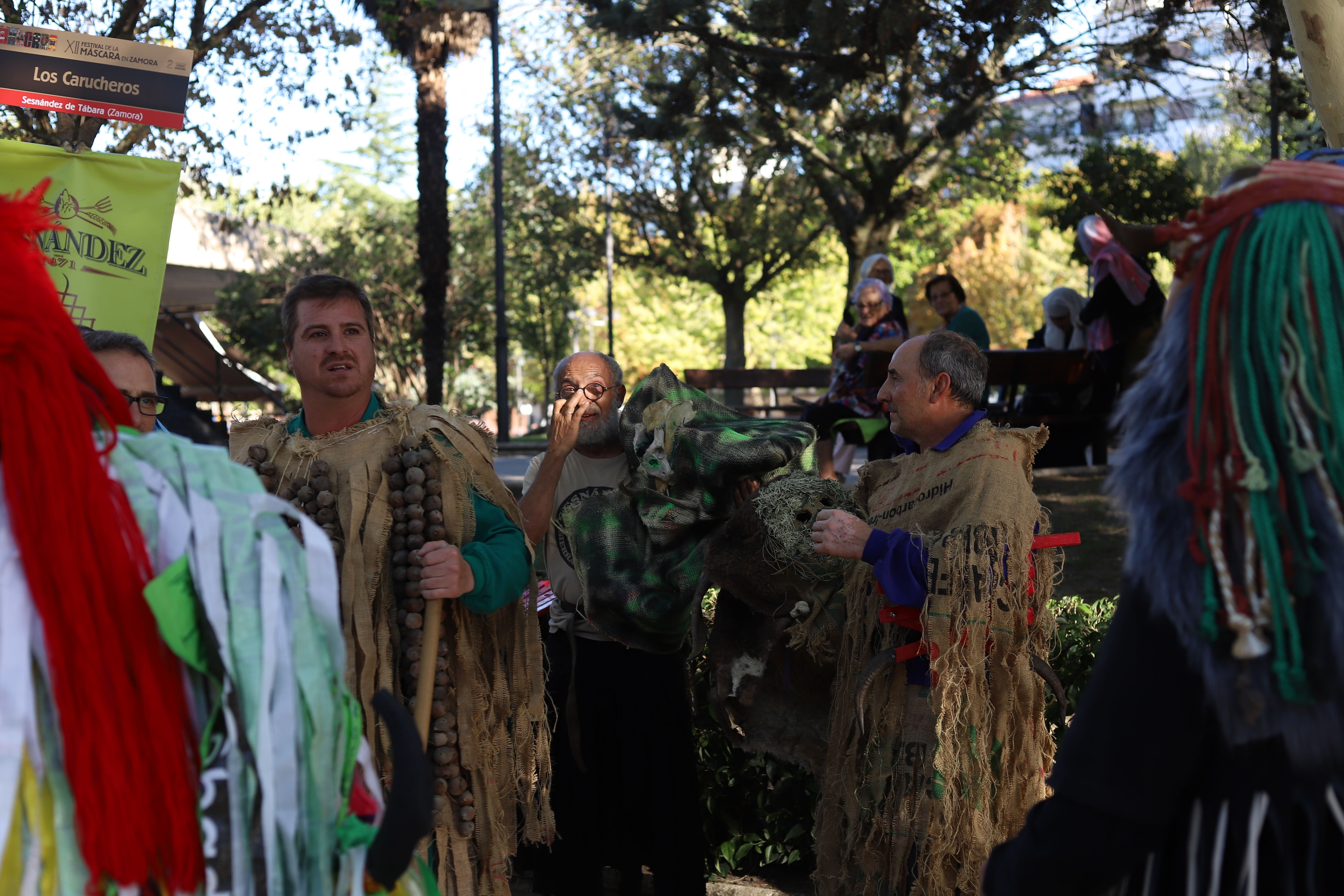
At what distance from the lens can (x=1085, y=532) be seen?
778 centimetres

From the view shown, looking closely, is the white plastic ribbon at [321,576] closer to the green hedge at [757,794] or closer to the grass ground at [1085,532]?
the green hedge at [757,794]

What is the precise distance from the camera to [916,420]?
3.31 m

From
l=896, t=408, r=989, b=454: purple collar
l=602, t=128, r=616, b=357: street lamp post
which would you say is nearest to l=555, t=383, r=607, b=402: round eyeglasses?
l=896, t=408, r=989, b=454: purple collar

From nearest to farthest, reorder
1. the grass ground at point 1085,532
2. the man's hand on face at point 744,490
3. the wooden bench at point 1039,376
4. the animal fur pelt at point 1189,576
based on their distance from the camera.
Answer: the animal fur pelt at point 1189,576 < the man's hand on face at point 744,490 < the grass ground at point 1085,532 < the wooden bench at point 1039,376

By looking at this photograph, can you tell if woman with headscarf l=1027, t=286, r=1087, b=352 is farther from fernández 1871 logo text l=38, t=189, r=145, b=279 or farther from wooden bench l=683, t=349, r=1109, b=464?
fernández 1871 logo text l=38, t=189, r=145, b=279

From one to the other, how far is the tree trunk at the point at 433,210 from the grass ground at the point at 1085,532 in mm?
8983

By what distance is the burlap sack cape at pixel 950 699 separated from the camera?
3.00 m

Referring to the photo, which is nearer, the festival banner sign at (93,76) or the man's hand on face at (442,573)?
the man's hand on face at (442,573)

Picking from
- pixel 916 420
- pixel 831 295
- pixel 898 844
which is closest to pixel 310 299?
pixel 916 420

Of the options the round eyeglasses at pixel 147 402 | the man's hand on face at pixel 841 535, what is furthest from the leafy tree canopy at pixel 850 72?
the round eyeglasses at pixel 147 402

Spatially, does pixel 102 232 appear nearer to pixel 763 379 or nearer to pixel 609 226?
pixel 763 379

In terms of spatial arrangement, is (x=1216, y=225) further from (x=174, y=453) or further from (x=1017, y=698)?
(x=1017, y=698)

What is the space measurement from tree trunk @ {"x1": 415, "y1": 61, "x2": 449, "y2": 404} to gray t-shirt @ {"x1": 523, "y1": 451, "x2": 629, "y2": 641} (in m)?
11.5

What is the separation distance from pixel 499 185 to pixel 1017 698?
16.2 m
